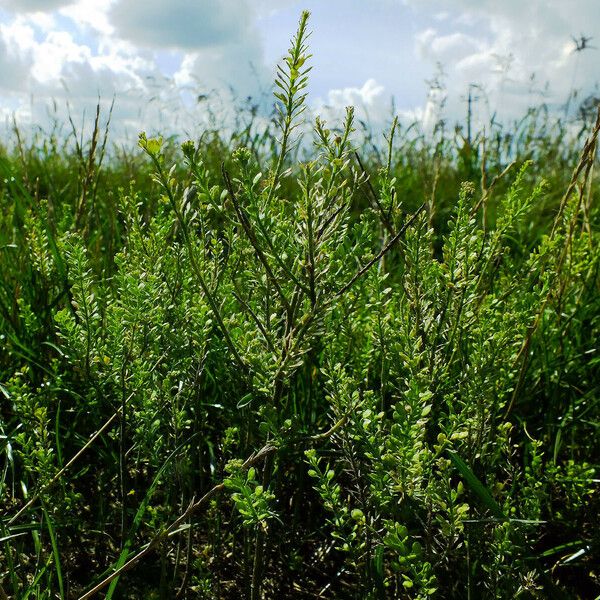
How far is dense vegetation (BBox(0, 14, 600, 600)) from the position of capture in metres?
1.20

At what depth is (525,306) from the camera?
172 centimetres

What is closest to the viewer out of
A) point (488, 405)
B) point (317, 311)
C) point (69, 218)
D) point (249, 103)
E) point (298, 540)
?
point (317, 311)

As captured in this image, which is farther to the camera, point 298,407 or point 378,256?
point 298,407

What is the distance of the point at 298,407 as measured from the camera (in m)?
2.00

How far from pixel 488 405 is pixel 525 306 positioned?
32 cm

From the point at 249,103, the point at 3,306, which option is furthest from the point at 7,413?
the point at 249,103

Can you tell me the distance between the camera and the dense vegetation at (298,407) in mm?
1204

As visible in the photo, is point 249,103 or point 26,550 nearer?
point 26,550

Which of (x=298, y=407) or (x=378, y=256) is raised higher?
(x=378, y=256)

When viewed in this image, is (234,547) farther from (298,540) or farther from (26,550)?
(26,550)

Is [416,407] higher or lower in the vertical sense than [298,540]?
higher

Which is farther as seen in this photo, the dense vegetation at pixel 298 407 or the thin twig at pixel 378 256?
the dense vegetation at pixel 298 407

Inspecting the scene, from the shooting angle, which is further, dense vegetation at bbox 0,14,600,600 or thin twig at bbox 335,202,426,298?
dense vegetation at bbox 0,14,600,600

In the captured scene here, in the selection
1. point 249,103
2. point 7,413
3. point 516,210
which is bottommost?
point 7,413
